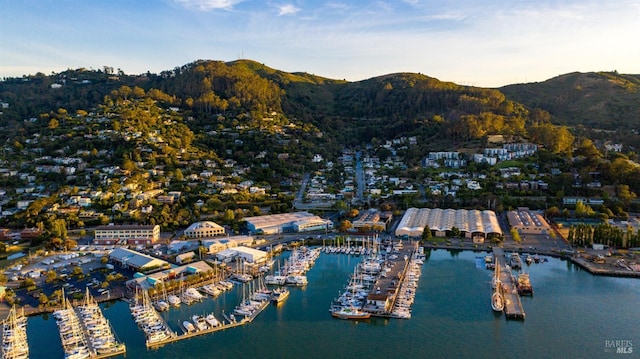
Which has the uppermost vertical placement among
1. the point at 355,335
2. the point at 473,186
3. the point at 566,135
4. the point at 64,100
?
the point at 64,100

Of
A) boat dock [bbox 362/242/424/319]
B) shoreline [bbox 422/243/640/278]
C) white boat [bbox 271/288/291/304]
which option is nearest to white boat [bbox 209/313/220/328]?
white boat [bbox 271/288/291/304]

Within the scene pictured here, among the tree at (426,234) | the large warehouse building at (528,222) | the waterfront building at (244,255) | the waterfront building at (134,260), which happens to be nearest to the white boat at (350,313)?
the waterfront building at (244,255)

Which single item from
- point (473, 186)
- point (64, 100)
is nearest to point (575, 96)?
point (473, 186)

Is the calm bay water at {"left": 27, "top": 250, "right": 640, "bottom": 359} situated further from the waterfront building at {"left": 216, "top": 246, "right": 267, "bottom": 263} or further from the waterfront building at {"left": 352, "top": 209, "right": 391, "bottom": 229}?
the waterfront building at {"left": 352, "top": 209, "right": 391, "bottom": 229}

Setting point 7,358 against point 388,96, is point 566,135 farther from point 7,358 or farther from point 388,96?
point 7,358

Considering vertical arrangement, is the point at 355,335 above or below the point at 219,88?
below

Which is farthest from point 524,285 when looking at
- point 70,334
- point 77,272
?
point 77,272

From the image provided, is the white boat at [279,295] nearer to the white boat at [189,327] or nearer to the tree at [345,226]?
the white boat at [189,327]
